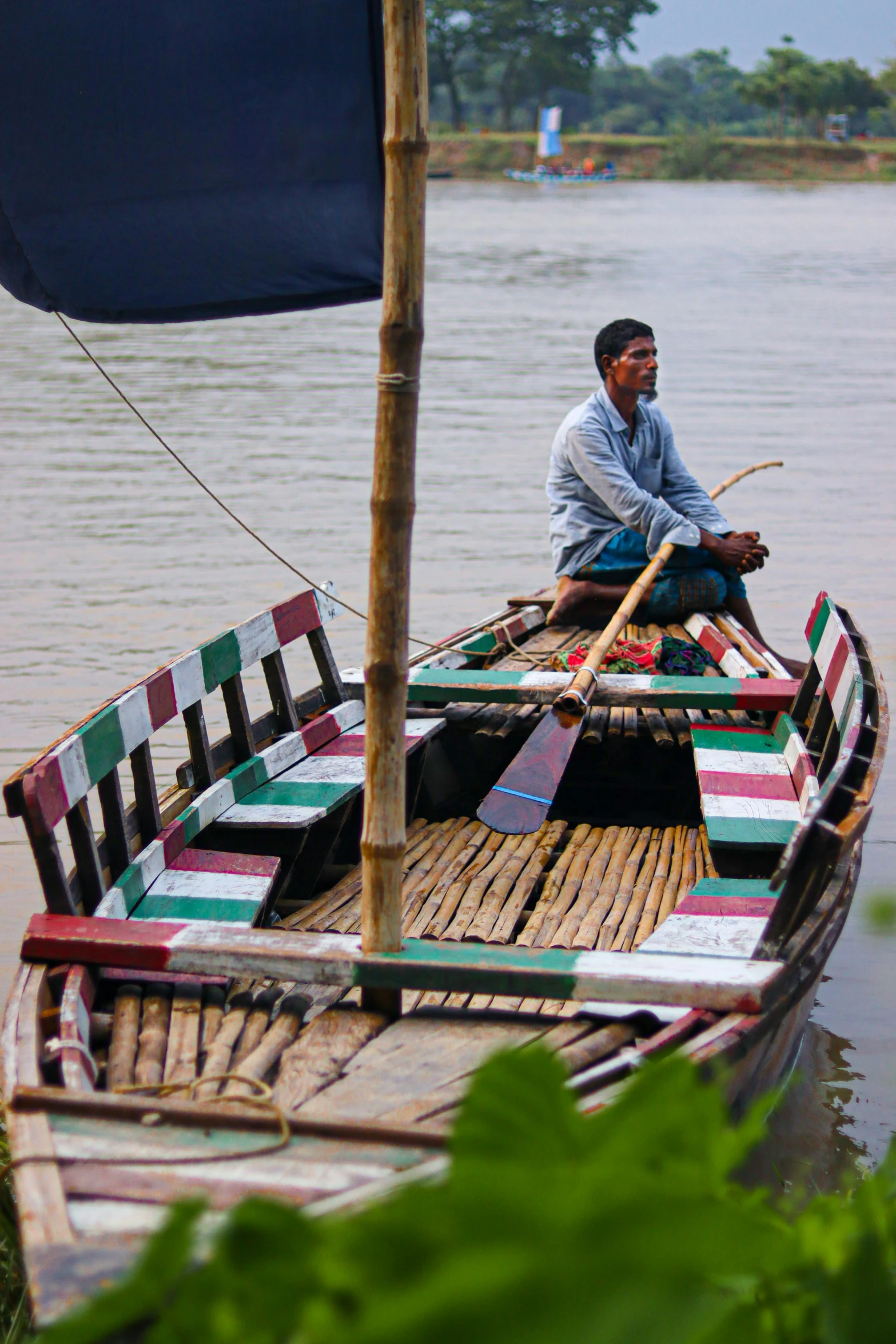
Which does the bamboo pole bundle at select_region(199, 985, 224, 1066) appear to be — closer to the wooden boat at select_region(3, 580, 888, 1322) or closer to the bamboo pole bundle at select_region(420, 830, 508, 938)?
the wooden boat at select_region(3, 580, 888, 1322)

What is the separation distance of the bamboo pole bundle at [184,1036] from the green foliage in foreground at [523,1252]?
1563 mm

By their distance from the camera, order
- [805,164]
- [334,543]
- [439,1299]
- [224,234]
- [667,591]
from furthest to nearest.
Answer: [805,164] < [334,543] < [667,591] < [224,234] < [439,1299]

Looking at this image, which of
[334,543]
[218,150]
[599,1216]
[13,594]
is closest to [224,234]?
[218,150]

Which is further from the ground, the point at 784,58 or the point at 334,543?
the point at 784,58

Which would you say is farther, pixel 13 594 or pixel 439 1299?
pixel 13 594

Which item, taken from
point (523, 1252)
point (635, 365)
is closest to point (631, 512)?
point (635, 365)

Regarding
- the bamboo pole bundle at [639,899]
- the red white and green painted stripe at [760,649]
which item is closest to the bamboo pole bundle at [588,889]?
the bamboo pole bundle at [639,899]

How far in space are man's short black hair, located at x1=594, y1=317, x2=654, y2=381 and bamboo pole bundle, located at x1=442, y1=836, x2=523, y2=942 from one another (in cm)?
238

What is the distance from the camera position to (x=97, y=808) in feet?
19.6

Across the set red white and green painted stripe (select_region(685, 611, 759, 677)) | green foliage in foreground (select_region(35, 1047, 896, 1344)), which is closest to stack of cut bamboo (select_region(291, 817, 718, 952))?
red white and green painted stripe (select_region(685, 611, 759, 677))

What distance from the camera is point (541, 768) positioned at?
13.9ft

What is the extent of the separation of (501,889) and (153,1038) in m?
1.39

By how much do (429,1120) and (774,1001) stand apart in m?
0.74

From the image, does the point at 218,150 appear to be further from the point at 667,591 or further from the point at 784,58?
the point at 784,58
